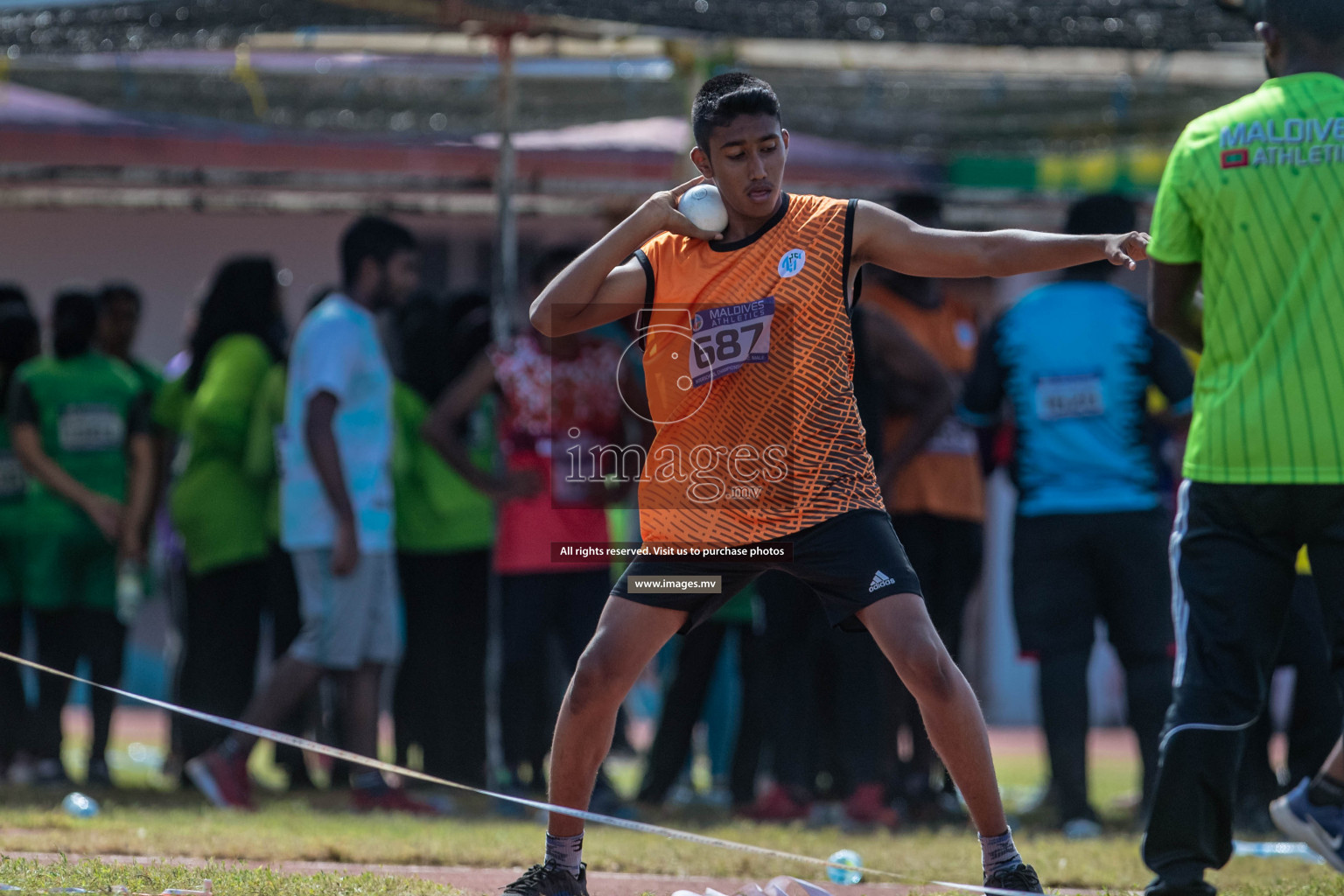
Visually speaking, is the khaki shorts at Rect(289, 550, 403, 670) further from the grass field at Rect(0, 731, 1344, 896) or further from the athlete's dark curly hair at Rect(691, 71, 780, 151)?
the athlete's dark curly hair at Rect(691, 71, 780, 151)

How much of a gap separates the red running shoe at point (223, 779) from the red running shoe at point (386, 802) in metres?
0.44

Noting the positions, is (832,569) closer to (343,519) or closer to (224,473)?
(343,519)

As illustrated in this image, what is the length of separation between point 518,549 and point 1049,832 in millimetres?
2444

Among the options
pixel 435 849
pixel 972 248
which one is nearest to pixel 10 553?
pixel 435 849

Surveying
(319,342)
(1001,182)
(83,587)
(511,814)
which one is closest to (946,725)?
(511,814)

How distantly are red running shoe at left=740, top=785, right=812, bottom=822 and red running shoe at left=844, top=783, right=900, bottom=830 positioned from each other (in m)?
0.26

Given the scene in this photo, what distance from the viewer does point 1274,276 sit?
3900 millimetres

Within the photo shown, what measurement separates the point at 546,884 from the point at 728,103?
199 cm

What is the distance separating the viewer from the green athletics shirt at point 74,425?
7.97 m

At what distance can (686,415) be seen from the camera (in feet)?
14.0

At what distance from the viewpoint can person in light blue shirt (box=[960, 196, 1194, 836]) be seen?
21.6ft

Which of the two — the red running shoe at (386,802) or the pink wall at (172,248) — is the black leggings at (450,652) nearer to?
the red running shoe at (386,802)

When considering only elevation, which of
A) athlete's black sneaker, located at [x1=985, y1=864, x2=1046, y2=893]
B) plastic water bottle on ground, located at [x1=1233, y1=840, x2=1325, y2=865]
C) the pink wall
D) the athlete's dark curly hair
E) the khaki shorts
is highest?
the pink wall

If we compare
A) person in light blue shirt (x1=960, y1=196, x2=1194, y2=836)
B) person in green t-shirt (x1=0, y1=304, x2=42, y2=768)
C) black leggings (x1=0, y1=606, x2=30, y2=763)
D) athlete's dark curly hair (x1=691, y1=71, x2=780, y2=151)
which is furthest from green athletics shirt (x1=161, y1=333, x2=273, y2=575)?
athlete's dark curly hair (x1=691, y1=71, x2=780, y2=151)
